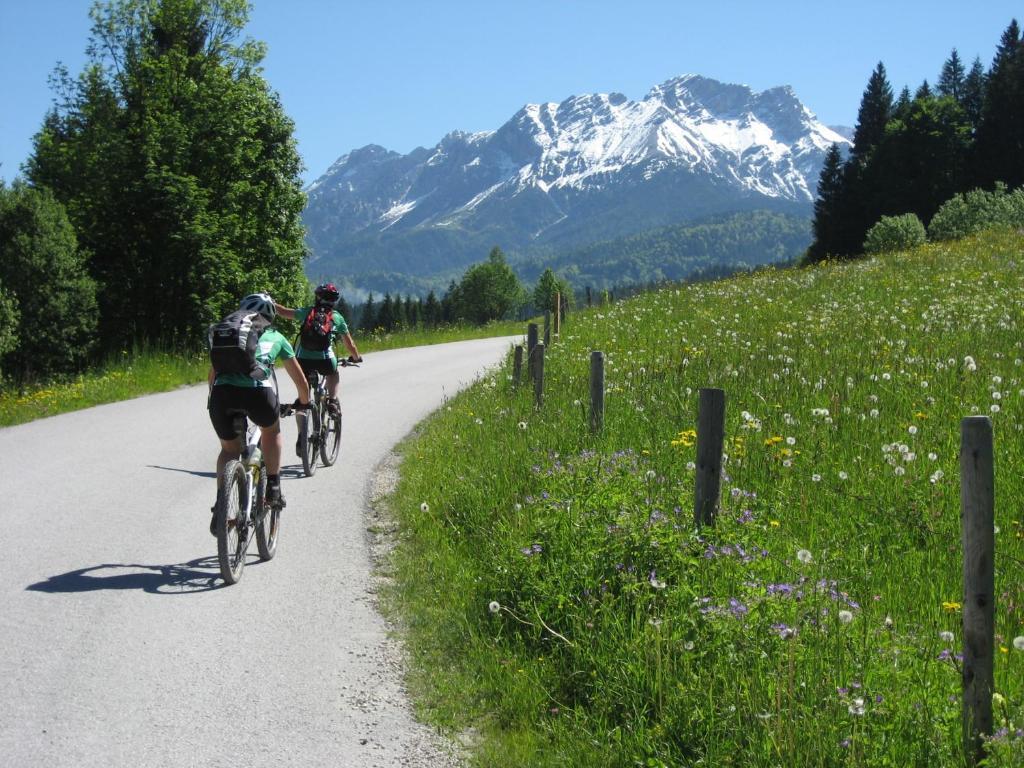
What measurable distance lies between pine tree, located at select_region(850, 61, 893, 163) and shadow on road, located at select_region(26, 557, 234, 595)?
317 feet

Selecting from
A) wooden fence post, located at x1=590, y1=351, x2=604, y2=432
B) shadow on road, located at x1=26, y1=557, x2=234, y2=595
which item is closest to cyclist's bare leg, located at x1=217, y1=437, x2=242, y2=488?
shadow on road, located at x1=26, y1=557, x2=234, y2=595

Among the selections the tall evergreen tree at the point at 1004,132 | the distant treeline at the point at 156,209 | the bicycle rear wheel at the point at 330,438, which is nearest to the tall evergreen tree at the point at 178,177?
the distant treeline at the point at 156,209

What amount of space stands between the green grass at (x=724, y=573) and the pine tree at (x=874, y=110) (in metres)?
90.9

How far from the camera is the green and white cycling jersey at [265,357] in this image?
22.5 feet

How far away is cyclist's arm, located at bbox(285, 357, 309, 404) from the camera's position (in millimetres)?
7293

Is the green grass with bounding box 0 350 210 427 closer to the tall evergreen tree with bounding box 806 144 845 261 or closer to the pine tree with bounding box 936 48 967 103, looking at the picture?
the tall evergreen tree with bounding box 806 144 845 261

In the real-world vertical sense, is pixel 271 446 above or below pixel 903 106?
below

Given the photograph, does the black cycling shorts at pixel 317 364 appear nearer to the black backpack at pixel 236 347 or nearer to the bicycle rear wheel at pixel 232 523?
→ the bicycle rear wheel at pixel 232 523

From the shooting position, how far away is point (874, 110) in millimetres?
95188

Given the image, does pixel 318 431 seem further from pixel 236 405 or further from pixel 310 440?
pixel 236 405

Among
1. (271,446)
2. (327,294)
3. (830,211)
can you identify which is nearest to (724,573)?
(271,446)

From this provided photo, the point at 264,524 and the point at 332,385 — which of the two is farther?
the point at 332,385

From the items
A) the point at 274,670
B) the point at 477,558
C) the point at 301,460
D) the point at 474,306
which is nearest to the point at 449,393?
the point at 301,460

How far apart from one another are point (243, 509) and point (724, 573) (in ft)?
12.3
